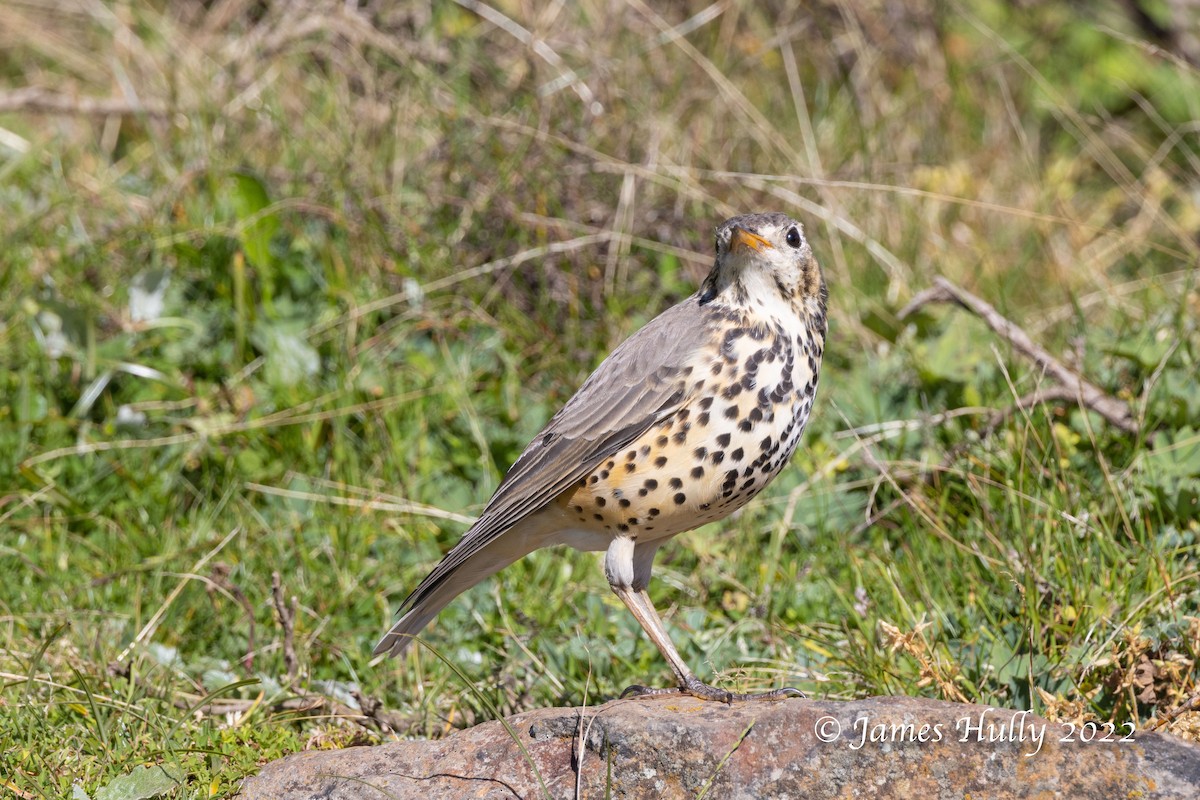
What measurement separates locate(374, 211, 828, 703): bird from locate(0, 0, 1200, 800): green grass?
18.5 inches

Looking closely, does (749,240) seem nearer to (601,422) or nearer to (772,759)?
(601,422)

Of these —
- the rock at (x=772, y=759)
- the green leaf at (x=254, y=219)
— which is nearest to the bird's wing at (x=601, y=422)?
the rock at (x=772, y=759)

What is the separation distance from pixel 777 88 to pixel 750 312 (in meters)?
4.40

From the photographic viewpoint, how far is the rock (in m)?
3.40

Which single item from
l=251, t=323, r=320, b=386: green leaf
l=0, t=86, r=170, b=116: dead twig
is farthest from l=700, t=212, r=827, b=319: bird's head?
l=0, t=86, r=170, b=116: dead twig

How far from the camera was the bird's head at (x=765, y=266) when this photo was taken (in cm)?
440

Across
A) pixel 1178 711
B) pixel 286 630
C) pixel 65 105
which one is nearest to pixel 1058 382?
pixel 1178 711

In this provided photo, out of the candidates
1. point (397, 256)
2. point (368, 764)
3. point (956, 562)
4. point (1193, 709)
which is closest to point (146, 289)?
point (397, 256)

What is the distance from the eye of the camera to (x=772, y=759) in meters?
3.51

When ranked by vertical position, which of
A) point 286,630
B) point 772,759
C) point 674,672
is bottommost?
point 286,630

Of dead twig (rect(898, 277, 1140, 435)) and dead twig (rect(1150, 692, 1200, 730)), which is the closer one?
dead twig (rect(1150, 692, 1200, 730))

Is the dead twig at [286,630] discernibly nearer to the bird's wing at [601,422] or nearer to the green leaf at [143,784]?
the bird's wing at [601,422]

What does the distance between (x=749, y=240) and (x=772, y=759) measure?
5.49 ft

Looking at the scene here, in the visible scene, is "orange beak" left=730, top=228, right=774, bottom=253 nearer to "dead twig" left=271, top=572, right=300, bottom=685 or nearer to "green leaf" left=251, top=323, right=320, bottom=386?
"dead twig" left=271, top=572, right=300, bottom=685
